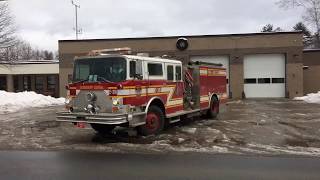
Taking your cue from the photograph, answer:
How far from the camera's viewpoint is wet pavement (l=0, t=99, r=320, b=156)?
12312mm

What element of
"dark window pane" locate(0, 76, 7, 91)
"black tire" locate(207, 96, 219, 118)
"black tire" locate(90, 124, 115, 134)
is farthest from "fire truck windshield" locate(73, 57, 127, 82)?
"dark window pane" locate(0, 76, 7, 91)

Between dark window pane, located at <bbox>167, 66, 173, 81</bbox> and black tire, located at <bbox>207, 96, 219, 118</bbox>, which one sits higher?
dark window pane, located at <bbox>167, 66, 173, 81</bbox>

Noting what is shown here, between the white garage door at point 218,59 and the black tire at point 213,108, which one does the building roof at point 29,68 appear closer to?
the white garage door at point 218,59

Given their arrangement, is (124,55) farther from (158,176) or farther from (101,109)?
(158,176)

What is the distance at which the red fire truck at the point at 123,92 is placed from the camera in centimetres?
1324

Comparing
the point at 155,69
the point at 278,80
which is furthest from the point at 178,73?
the point at 278,80

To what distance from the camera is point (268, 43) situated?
1542 inches

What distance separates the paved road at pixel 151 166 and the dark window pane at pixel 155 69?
410 cm

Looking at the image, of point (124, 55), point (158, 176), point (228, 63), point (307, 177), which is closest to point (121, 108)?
point (124, 55)

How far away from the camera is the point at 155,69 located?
1516 cm

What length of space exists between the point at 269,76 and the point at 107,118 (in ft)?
93.9

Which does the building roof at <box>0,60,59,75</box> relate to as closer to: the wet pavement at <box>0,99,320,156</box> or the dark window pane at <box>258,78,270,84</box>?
the dark window pane at <box>258,78,270,84</box>

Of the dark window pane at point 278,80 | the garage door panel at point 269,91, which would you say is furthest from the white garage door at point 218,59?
the dark window pane at point 278,80

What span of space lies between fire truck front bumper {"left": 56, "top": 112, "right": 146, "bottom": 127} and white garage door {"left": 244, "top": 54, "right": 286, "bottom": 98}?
88.6 feet
